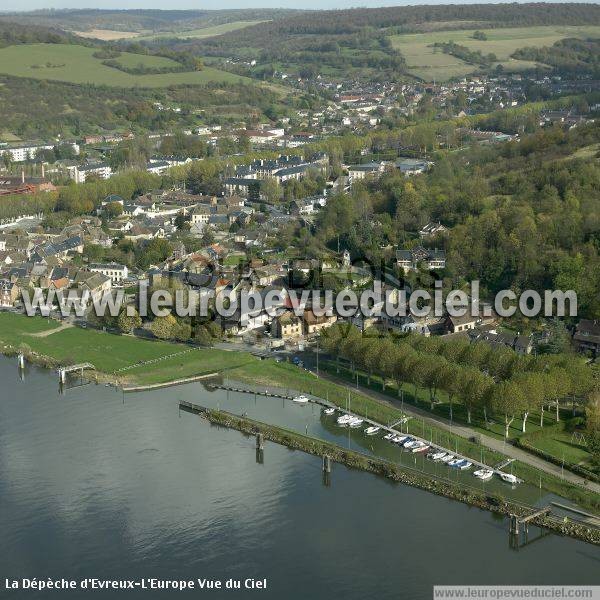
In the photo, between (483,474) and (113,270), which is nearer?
(483,474)

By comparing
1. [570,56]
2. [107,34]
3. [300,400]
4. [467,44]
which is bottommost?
[300,400]

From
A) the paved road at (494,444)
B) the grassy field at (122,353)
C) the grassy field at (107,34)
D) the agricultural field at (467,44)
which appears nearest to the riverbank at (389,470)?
the paved road at (494,444)

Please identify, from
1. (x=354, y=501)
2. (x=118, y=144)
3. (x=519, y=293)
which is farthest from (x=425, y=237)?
(x=118, y=144)

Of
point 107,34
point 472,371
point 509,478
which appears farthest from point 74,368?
point 107,34

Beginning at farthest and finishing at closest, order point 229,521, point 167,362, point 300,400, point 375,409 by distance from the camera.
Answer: point 167,362
point 300,400
point 375,409
point 229,521

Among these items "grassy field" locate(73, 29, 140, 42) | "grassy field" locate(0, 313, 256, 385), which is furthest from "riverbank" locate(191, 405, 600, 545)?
"grassy field" locate(73, 29, 140, 42)

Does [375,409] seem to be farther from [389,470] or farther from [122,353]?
[122,353]
